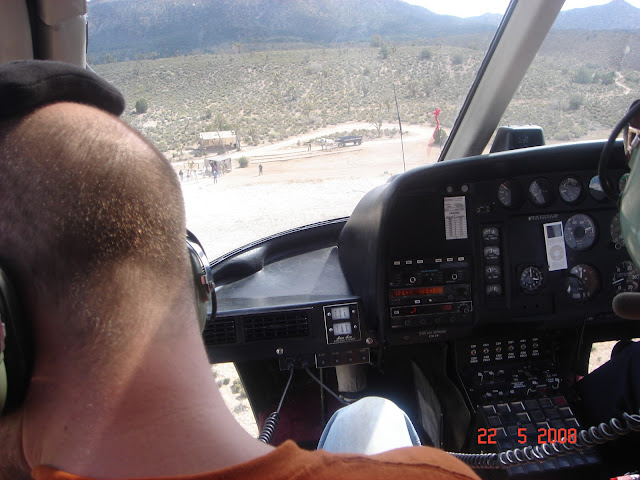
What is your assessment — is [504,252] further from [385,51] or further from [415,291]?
[385,51]

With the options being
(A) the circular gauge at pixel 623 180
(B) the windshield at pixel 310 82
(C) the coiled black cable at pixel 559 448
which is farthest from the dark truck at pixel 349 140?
(C) the coiled black cable at pixel 559 448

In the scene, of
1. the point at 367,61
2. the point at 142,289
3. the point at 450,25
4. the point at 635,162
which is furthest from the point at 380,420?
the point at 450,25

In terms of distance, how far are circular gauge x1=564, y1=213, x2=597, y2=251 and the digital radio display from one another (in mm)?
706

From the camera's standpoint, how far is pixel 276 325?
2.44m

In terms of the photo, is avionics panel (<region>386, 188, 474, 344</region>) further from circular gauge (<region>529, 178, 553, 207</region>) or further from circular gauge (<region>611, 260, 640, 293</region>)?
circular gauge (<region>611, 260, 640, 293</region>)

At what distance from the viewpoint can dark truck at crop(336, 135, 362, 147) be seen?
2.42m

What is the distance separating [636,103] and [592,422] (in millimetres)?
1715

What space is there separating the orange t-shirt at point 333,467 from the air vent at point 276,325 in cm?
170

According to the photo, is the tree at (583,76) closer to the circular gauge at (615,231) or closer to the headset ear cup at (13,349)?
the circular gauge at (615,231)

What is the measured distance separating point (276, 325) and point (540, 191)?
1.45 meters

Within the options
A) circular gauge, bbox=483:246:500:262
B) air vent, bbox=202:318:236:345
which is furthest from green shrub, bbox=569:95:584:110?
air vent, bbox=202:318:236:345

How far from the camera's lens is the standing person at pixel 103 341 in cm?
60

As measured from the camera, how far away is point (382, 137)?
2.45 meters

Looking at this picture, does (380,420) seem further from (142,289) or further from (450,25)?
(450,25)
